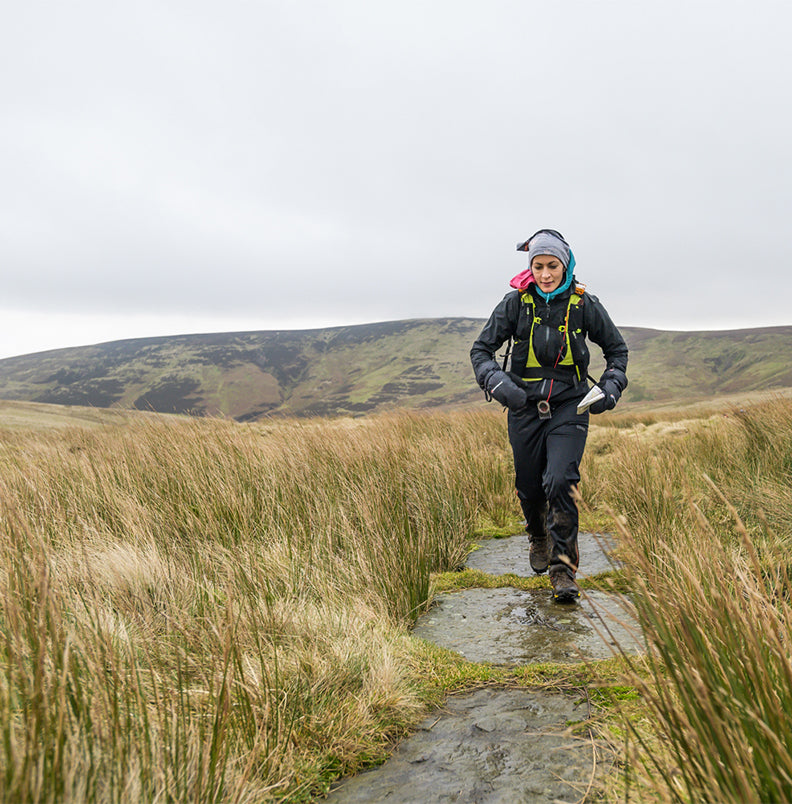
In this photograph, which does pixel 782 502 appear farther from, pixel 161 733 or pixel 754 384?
pixel 754 384

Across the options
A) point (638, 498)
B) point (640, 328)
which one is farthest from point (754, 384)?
point (638, 498)

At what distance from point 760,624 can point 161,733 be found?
167 cm

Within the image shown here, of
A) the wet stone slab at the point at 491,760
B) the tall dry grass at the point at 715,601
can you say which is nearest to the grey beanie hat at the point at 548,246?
the tall dry grass at the point at 715,601

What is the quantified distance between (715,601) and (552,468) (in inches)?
94.8

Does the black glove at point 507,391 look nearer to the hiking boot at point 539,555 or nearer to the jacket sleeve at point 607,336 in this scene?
the jacket sleeve at point 607,336

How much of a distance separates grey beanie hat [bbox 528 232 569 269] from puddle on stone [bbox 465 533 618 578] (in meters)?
1.98

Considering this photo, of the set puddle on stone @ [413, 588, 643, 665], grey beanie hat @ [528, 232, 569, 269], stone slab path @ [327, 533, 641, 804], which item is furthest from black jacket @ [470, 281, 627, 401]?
stone slab path @ [327, 533, 641, 804]

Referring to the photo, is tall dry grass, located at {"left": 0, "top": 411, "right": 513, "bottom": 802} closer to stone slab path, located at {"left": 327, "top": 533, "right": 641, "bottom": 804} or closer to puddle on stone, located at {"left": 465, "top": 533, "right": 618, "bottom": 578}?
stone slab path, located at {"left": 327, "top": 533, "right": 641, "bottom": 804}

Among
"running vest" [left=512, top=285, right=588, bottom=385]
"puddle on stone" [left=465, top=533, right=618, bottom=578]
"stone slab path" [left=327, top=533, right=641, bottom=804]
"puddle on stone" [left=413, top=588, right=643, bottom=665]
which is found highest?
"running vest" [left=512, top=285, right=588, bottom=385]

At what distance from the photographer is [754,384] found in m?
108

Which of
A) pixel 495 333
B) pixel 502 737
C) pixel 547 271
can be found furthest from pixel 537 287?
pixel 502 737

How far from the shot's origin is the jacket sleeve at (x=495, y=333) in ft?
13.4

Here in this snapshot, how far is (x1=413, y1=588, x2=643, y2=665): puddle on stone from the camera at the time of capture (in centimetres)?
278

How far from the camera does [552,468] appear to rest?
3826 mm
